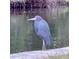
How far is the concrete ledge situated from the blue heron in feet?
0.17

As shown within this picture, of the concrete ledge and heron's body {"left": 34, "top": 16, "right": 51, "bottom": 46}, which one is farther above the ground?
heron's body {"left": 34, "top": 16, "right": 51, "bottom": 46}

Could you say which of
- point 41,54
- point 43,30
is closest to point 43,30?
point 43,30

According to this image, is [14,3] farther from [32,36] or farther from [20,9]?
[32,36]

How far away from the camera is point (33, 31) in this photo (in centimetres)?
143

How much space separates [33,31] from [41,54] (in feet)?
0.67

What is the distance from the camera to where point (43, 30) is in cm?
147

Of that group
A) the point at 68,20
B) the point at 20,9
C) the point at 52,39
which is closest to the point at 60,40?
the point at 52,39

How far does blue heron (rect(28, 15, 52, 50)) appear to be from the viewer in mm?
1440

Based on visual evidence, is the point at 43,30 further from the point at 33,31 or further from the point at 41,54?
the point at 41,54

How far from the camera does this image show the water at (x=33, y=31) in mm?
1384

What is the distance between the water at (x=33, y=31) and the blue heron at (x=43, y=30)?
27 millimetres

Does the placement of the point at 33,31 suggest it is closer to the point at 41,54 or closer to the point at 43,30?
the point at 43,30

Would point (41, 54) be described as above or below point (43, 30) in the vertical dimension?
below
